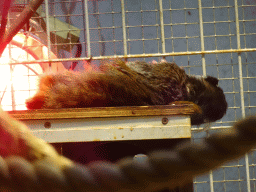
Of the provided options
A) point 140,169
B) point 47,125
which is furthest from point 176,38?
point 140,169

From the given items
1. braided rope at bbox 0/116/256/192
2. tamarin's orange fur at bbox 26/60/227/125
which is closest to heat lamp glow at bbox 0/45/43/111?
tamarin's orange fur at bbox 26/60/227/125

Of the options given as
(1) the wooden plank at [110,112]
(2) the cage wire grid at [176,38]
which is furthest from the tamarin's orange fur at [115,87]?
(2) the cage wire grid at [176,38]

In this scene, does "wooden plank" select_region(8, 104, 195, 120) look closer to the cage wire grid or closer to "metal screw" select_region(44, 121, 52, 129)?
"metal screw" select_region(44, 121, 52, 129)

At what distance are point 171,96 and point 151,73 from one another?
0.09m

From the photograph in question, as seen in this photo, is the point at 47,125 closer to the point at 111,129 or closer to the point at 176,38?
the point at 111,129

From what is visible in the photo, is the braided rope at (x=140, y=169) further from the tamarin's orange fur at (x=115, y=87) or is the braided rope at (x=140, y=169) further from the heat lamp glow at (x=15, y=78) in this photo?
the heat lamp glow at (x=15, y=78)

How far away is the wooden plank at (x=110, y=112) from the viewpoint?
30.5 inches

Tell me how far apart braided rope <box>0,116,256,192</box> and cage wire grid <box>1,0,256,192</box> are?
1.20 m

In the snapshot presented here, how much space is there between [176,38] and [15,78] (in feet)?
2.70

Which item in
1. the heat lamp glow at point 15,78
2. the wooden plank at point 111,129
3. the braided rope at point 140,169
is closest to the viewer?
the braided rope at point 140,169

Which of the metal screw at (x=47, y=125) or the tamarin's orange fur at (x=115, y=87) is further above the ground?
the tamarin's orange fur at (x=115, y=87)

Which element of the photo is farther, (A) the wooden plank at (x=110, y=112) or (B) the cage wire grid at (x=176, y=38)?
(B) the cage wire grid at (x=176, y=38)

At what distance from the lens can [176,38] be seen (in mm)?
1450

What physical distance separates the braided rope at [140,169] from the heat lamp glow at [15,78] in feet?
4.08
